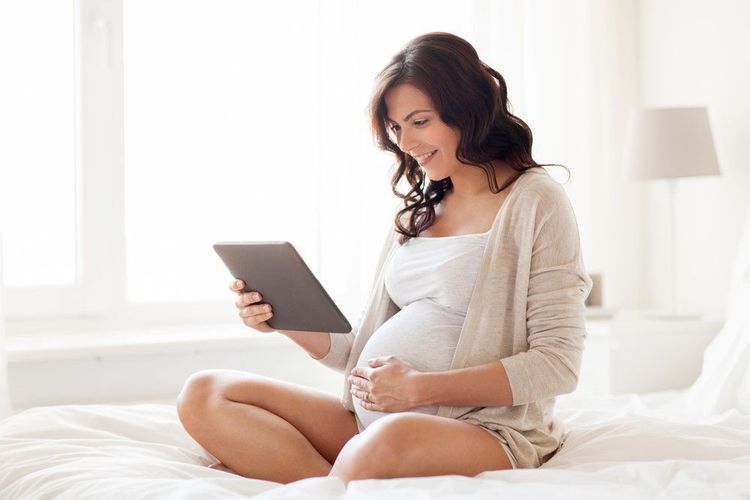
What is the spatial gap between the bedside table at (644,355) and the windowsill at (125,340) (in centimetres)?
87

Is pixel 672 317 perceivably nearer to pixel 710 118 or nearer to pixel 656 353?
pixel 656 353

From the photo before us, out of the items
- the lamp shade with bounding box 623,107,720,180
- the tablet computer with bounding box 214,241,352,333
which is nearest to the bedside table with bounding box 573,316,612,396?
the lamp shade with bounding box 623,107,720,180

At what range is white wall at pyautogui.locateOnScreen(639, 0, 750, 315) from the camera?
2.77 m

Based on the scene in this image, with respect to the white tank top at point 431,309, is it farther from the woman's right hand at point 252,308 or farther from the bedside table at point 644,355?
the bedside table at point 644,355

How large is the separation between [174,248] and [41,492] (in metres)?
1.47

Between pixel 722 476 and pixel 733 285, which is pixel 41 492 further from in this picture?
pixel 733 285

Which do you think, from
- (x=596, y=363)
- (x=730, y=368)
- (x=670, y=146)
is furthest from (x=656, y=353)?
(x=670, y=146)

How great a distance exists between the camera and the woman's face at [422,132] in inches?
63.0

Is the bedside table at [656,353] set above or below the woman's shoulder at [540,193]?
below

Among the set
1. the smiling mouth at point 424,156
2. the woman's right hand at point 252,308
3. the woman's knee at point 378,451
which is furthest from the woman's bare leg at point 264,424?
the smiling mouth at point 424,156

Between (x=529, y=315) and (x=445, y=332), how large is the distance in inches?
5.4

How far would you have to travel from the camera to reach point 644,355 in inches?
98.6

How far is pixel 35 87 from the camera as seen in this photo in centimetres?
262

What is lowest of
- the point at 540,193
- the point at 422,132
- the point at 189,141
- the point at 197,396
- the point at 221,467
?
the point at 221,467
